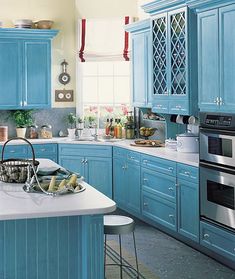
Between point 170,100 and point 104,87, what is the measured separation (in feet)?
7.65

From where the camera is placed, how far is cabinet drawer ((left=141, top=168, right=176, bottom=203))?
600 centimetres

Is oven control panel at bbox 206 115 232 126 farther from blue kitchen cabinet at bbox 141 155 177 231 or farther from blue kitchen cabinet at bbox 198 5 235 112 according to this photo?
blue kitchen cabinet at bbox 141 155 177 231

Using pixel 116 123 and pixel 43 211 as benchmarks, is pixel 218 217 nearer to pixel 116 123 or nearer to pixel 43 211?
pixel 43 211

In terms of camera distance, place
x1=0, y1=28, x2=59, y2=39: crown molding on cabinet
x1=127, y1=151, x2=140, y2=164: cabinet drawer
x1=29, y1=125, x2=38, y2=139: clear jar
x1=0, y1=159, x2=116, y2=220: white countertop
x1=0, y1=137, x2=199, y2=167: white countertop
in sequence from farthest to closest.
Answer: x1=29, y1=125, x2=38, y2=139: clear jar
x1=0, y1=28, x2=59, y2=39: crown molding on cabinet
x1=127, y1=151, x2=140, y2=164: cabinet drawer
x1=0, y1=137, x2=199, y2=167: white countertop
x1=0, y1=159, x2=116, y2=220: white countertop

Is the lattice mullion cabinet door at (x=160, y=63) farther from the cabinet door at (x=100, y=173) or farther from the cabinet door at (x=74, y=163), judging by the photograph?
the cabinet door at (x=74, y=163)

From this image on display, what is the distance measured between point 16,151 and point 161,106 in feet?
7.18

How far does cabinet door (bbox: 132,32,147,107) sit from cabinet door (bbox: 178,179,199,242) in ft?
6.10

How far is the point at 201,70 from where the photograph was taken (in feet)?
18.4

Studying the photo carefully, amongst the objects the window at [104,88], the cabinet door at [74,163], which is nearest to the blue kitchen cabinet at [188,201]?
the cabinet door at [74,163]

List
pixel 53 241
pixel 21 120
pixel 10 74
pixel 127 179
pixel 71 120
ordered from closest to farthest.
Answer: pixel 53 241 < pixel 127 179 < pixel 10 74 < pixel 21 120 < pixel 71 120

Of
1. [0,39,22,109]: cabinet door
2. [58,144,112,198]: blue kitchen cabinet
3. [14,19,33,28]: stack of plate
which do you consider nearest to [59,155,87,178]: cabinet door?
[58,144,112,198]: blue kitchen cabinet

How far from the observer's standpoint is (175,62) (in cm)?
630

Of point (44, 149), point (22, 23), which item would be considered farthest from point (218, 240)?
point (22, 23)

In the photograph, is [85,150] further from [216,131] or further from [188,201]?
[216,131]
